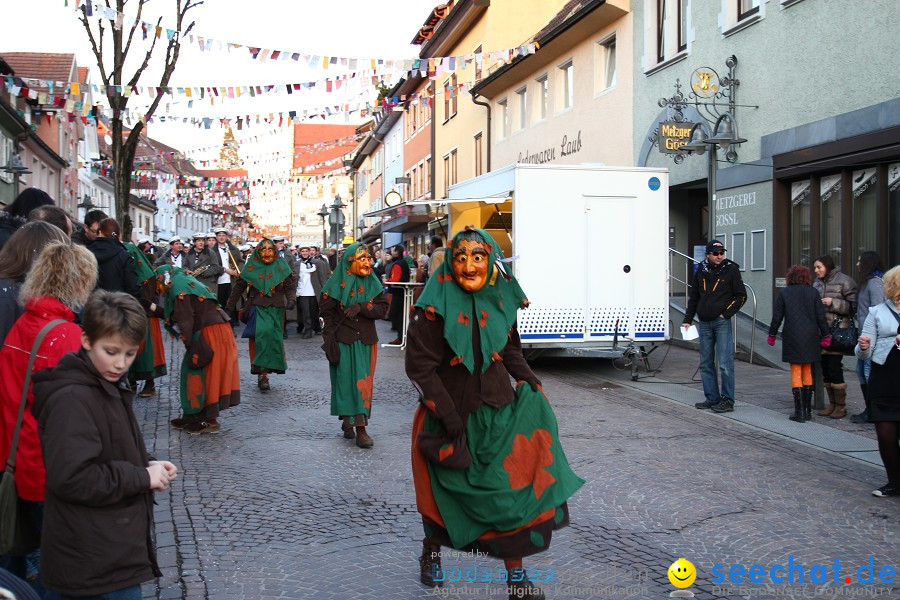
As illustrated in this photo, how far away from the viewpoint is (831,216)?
14.7 meters

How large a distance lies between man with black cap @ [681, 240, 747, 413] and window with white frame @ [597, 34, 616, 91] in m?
12.4

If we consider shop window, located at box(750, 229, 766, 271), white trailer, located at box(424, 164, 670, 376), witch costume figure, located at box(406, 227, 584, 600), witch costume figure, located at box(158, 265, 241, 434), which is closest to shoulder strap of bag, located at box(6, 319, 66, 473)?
witch costume figure, located at box(406, 227, 584, 600)

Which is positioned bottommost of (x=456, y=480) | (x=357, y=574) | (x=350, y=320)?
(x=357, y=574)

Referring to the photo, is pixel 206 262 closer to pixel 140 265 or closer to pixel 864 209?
pixel 140 265

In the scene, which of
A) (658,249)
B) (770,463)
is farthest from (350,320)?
(658,249)

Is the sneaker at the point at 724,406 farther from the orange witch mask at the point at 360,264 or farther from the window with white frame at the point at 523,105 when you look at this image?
the window with white frame at the point at 523,105

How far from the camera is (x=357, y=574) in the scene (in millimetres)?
4895

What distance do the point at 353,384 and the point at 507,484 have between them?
4.28 meters

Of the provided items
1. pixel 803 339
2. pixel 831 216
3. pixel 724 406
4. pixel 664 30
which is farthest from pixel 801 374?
pixel 664 30

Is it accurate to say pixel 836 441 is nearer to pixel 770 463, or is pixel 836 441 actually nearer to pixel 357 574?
pixel 770 463

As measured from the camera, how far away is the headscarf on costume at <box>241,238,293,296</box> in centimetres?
1158

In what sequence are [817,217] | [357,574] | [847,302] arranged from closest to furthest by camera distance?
1. [357,574]
2. [847,302]
3. [817,217]

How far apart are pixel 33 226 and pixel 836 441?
704 centimetres

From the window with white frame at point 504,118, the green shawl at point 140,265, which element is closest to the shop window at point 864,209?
the green shawl at point 140,265
